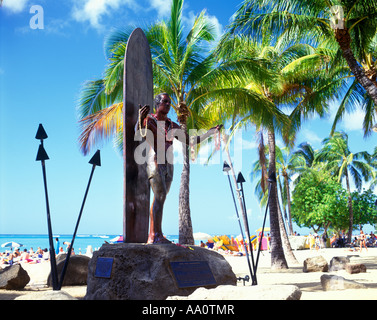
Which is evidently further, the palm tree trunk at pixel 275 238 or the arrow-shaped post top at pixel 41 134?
the palm tree trunk at pixel 275 238

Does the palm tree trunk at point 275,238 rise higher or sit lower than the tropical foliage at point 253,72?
lower

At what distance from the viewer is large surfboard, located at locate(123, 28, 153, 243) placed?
5570 millimetres

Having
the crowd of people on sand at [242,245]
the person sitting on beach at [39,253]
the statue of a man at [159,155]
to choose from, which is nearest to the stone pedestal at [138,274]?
the statue of a man at [159,155]

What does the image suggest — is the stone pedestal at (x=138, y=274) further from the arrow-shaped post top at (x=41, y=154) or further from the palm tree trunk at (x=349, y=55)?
the palm tree trunk at (x=349, y=55)

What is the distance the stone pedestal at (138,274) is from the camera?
4633 mm

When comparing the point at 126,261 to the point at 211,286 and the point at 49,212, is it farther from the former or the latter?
the point at 49,212

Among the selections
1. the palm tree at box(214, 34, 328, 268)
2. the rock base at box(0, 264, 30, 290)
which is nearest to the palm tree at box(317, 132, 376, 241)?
the palm tree at box(214, 34, 328, 268)

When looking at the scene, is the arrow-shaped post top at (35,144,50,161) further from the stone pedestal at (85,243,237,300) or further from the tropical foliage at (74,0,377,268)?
the tropical foliage at (74,0,377,268)

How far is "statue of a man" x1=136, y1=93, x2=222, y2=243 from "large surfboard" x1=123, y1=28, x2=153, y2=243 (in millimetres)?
312

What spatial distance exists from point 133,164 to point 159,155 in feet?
1.63

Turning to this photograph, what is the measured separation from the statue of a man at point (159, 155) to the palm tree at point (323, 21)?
6.67m

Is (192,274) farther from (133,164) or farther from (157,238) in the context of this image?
(133,164)

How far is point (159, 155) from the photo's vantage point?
5480 millimetres
